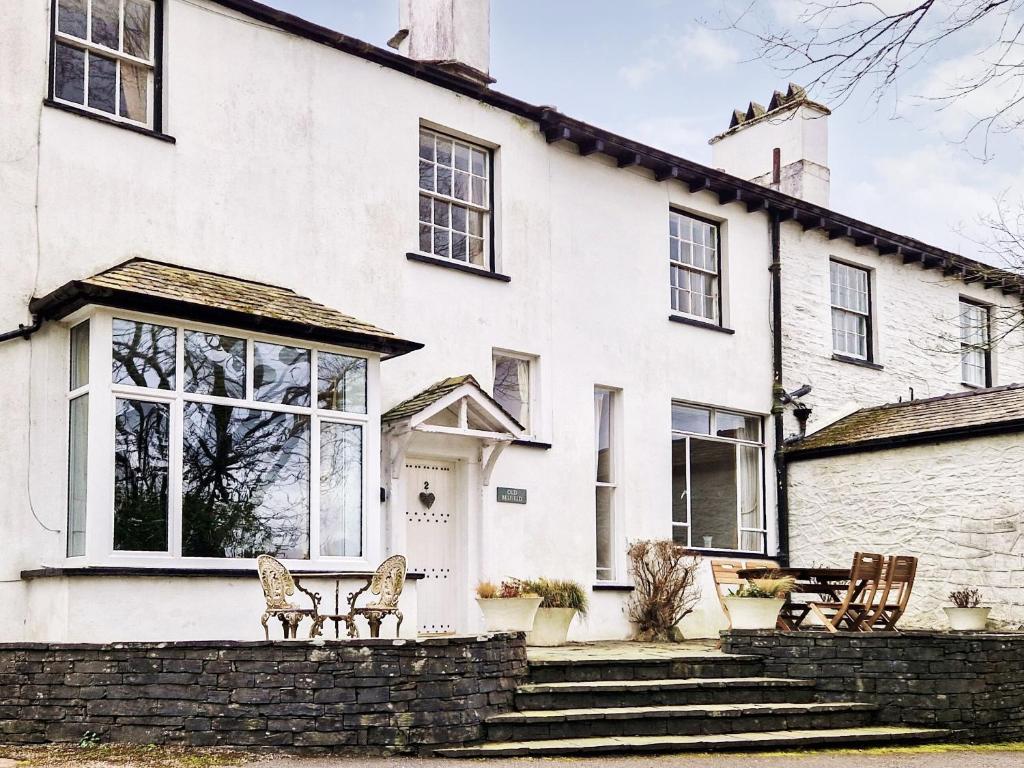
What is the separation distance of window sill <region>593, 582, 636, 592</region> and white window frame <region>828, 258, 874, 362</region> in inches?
233

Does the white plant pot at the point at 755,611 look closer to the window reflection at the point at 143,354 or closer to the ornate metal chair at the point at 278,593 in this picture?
the ornate metal chair at the point at 278,593

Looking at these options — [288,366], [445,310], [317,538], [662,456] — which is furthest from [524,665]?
[662,456]

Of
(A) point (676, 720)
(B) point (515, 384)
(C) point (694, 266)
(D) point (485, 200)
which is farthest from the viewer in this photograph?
(C) point (694, 266)

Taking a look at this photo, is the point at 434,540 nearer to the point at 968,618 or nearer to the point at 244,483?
the point at 244,483

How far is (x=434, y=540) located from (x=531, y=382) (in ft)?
7.97

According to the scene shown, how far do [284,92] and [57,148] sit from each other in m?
2.67

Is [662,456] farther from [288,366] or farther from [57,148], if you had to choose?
[57,148]

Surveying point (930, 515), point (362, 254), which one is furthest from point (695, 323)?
point (362, 254)

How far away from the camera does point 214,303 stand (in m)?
11.1

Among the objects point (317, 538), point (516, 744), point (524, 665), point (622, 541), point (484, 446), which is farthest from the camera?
point (622, 541)

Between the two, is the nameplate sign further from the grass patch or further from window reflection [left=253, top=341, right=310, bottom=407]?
the grass patch

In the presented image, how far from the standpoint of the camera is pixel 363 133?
13828 millimetres

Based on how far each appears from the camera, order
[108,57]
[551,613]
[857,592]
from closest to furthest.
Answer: [108,57]
[857,592]
[551,613]

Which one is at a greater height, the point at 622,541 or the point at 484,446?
the point at 484,446
